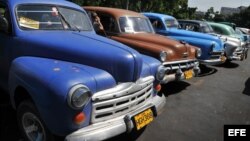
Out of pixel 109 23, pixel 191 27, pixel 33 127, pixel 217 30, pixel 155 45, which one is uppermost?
pixel 109 23

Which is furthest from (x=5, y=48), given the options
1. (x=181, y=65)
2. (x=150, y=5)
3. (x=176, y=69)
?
(x=150, y=5)

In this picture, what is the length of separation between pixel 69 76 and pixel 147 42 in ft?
13.6

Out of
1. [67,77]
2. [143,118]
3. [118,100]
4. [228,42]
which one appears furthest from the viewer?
[228,42]

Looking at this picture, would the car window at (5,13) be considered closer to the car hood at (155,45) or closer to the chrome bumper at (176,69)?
the car hood at (155,45)

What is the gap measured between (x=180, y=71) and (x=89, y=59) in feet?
10.7

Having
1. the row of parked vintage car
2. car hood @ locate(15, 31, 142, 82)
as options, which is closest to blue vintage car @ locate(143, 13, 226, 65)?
the row of parked vintage car

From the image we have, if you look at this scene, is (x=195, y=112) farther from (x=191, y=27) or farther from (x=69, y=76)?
(x=191, y=27)

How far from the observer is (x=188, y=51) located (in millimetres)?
7641

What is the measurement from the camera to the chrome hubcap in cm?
363

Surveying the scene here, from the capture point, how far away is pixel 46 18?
16.1ft

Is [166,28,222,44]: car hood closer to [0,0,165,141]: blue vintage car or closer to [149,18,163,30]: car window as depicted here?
[149,18,163,30]: car window

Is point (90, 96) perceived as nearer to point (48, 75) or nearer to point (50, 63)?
point (48, 75)

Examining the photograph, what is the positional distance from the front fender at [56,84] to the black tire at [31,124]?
0.16 m

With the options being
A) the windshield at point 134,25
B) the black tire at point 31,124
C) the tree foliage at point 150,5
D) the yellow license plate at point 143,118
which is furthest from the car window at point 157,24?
the tree foliage at point 150,5
